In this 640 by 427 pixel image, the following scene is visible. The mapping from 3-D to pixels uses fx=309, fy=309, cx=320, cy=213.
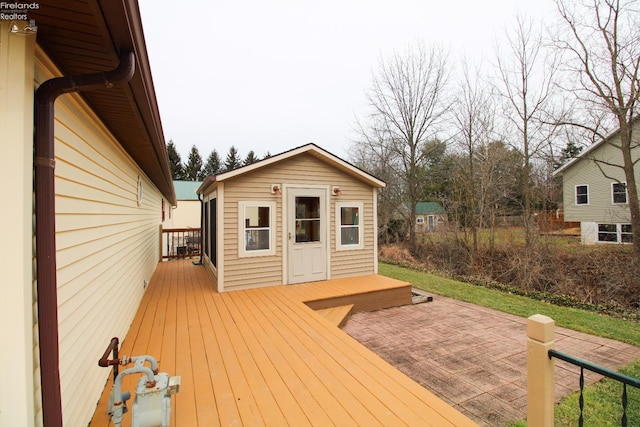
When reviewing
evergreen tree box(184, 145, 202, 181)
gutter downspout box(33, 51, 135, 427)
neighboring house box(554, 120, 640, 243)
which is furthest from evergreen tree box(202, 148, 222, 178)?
gutter downspout box(33, 51, 135, 427)

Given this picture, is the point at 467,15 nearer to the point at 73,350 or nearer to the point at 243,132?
the point at 73,350

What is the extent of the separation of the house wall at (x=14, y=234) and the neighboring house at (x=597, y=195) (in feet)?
52.4

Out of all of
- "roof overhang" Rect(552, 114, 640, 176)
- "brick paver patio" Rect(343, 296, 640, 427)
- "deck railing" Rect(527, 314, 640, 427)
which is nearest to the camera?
"deck railing" Rect(527, 314, 640, 427)

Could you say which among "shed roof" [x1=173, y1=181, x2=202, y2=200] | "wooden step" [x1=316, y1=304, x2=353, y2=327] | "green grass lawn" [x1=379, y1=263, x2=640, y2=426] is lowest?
"green grass lawn" [x1=379, y1=263, x2=640, y2=426]

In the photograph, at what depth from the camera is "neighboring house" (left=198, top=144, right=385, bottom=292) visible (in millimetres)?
5879

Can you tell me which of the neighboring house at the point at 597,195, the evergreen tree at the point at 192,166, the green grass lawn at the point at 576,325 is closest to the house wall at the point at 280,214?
the green grass lawn at the point at 576,325

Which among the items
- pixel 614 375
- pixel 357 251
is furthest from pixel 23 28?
pixel 357 251

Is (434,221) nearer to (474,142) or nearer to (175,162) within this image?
(474,142)

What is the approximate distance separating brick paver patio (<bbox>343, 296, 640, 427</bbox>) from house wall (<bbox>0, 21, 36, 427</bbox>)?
3098 millimetres

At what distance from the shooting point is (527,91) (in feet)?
34.2

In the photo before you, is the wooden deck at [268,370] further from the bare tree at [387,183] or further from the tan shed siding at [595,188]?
the tan shed siding at [595,188]

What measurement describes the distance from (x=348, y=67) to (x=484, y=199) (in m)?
9.96

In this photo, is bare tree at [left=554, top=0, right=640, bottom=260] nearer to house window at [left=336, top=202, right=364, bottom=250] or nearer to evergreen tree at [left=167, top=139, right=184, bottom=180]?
house window at [left=336, top=202, right=364, bottom=250]

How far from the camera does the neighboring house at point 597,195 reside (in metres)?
12.5
